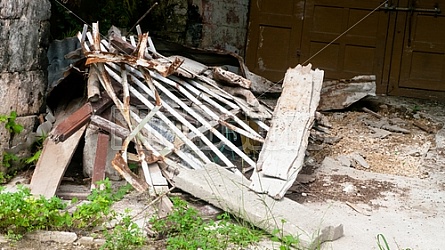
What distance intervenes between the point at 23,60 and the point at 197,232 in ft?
7.80

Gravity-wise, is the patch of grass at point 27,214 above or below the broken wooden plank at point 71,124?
below

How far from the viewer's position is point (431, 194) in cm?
544

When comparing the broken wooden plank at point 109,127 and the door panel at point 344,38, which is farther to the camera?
the door panel at point 344,38

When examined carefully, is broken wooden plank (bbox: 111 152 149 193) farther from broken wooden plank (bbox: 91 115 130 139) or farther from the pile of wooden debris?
broken wooden plank (bbox: 91 115 130 139)

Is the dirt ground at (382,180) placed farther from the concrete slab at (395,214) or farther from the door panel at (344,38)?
the door panel at (344,38)

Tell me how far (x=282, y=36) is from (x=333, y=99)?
1.53 meters

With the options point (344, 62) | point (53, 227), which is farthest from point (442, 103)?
point (53, 227)

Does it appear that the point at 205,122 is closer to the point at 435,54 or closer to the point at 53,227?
the point at 53,227

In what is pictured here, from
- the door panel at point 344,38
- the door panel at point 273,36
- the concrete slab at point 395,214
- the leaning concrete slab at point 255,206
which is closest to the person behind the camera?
the leaning concrete slab at point 255,206

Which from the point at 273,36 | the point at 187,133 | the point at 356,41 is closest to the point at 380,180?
the point at 187,133

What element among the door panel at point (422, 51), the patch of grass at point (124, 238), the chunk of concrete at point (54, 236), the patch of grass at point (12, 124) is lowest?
the chunk of concrete at point (54, 236)

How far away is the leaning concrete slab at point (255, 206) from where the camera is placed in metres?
4.27

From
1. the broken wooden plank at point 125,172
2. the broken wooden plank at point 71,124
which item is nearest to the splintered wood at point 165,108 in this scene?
the broken wooden plank at point 125,172

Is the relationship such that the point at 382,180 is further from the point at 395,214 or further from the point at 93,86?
the point at 93,86
